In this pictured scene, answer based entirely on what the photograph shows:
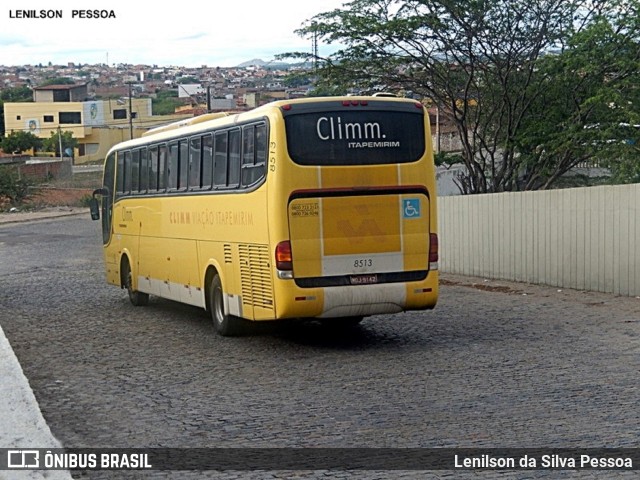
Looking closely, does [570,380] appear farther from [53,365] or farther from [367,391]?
[53,365]

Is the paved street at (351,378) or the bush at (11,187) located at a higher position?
the paved street at (351,378)

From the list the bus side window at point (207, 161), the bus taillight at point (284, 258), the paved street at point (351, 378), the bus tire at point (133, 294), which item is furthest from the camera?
the bus tire at point (133, 294)

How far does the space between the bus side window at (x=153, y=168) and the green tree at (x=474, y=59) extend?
12693 millimetres

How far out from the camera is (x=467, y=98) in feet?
105

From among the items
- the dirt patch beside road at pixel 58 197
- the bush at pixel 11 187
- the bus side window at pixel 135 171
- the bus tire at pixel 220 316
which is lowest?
the dirt patch beside road at pixel 58 197

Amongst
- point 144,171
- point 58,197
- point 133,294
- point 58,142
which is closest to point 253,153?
point 144,171

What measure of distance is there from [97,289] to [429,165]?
36.5 ft

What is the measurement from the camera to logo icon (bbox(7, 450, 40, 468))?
291 inches

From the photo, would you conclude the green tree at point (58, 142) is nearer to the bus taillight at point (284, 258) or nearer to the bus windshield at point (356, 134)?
the bus windshield at point (356, 134)

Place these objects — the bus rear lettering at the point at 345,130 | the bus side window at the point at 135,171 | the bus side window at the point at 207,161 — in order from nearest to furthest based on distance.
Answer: the bus rear lettering at the point at 345,130 < the bus side window at the point at 207,161 < the bus side window at the point at 135,171

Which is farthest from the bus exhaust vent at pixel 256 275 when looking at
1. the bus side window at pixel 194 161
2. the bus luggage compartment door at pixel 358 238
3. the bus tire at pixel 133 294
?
the bus tire at pixel 133 294

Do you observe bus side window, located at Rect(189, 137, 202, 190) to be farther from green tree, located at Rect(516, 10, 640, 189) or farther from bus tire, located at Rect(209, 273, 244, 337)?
green tree, located at Rect(516, 10, 640, 189)

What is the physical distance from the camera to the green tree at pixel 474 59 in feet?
98.4

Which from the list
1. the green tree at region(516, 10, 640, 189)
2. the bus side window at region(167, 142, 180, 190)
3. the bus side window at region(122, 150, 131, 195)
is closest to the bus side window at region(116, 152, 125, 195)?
the bus side window at region(122, 150, 131, 195)
